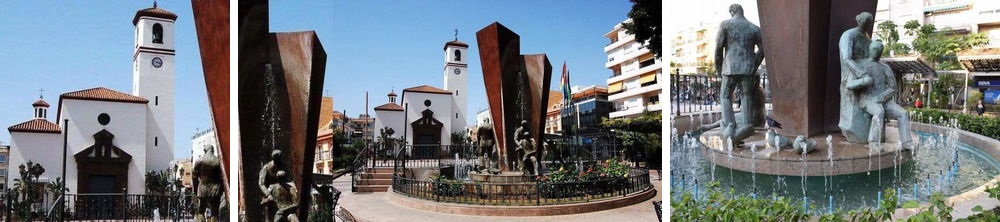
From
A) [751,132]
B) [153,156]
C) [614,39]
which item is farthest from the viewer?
[614,39]

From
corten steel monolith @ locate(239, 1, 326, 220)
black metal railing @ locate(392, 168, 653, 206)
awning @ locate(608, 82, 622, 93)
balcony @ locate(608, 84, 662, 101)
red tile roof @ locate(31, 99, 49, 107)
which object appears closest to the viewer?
corten steel monolith @ locate(239, 1, 326, 220)

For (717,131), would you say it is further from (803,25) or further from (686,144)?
(803,25)

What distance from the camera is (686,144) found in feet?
12.2

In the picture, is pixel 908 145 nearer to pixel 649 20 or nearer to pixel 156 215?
pixel 649 20

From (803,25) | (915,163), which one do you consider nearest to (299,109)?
(803,25)

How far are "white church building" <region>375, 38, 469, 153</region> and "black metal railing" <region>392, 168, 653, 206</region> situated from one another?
9.95m

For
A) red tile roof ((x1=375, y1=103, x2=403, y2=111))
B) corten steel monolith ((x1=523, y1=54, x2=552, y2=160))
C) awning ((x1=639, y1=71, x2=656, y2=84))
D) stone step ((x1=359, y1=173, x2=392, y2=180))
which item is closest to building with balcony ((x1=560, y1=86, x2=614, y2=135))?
awning ((x1=639, y1=71, x2=656, y2=84))

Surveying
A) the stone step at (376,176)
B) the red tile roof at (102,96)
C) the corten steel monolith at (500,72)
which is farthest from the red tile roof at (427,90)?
the red tile roof at (102,96)

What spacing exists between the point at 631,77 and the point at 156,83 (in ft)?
47.9

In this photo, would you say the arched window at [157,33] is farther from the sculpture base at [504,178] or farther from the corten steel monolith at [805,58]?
the corten steel monolith at [805,58]

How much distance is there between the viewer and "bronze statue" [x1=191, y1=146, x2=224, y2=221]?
12.5 feet

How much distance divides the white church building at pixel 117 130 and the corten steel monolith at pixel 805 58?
5155 mm

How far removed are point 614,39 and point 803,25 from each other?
18.9 metres

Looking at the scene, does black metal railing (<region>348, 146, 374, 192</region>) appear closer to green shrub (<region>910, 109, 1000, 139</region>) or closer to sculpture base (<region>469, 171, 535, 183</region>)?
sculpture base (<region>469, 171, 535, 183</region>)
